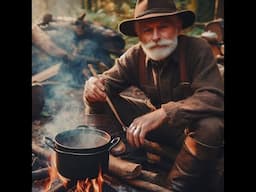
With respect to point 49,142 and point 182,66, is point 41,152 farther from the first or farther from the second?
point 182,66

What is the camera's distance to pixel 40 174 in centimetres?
535

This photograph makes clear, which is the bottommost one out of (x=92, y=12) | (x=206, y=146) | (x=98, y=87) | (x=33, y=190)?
(x=33, y=190)

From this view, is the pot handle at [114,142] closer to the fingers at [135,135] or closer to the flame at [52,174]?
the fingers at [135,135]

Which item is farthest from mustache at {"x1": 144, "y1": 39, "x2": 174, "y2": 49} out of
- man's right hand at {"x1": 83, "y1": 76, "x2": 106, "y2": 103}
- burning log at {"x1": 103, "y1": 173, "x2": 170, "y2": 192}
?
burning log at {"x1": 103, "y1": 173, "x2": 170, "y2": 192}

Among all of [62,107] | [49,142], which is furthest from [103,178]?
[62,107]

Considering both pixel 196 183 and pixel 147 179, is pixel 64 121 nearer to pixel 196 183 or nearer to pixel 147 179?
pixel 147 179

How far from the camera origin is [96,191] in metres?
5.31

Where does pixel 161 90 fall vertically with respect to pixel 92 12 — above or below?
below

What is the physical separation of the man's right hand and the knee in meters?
0.75

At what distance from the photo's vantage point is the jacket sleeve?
531cm

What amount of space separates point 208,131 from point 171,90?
419mm

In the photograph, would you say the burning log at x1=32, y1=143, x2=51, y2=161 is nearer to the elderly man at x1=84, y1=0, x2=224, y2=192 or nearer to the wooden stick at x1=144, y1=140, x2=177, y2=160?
the elderly man at x1=84, y1=0, x2=224, y2=192

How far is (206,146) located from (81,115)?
98 cm
